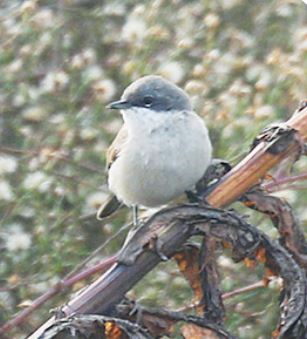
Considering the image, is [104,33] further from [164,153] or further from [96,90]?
[164,153]

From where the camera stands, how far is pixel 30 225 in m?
4.11

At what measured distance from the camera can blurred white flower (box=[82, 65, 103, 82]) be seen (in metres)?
3.87

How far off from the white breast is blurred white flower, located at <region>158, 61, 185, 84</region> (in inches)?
35.2

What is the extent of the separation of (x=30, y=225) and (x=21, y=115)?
1.62ft

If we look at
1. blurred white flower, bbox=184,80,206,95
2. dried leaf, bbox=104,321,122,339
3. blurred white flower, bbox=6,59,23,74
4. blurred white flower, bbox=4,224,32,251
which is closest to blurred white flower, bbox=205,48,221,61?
blurred white flower, bbox=184,80,206,95

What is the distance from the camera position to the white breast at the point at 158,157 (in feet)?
8.76

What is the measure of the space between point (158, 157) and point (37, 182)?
3.10 feet

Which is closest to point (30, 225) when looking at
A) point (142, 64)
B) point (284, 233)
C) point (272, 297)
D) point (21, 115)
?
point (21, 115)

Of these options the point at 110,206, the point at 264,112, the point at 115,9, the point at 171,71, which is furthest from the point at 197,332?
the point at 115,9

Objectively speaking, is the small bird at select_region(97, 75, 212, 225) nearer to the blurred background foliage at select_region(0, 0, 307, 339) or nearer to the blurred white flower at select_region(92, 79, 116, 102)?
the blurred background foliage at select_region(0, 0, 307, 339)

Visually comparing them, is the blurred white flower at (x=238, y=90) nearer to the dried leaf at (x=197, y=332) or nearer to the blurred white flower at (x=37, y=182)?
the blurred white flower at (x=37, y=182)

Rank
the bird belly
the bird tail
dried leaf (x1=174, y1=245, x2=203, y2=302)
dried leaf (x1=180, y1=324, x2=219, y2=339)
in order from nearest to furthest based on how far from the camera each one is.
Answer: dried leaf (x1=180, y1=324, x2=219, y2=339), dried leaf (x1=174, y1=245, x2=203, y2=302), the bird belly, the bird tail

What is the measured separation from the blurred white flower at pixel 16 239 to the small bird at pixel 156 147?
827 mm

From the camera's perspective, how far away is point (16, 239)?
3.79m
